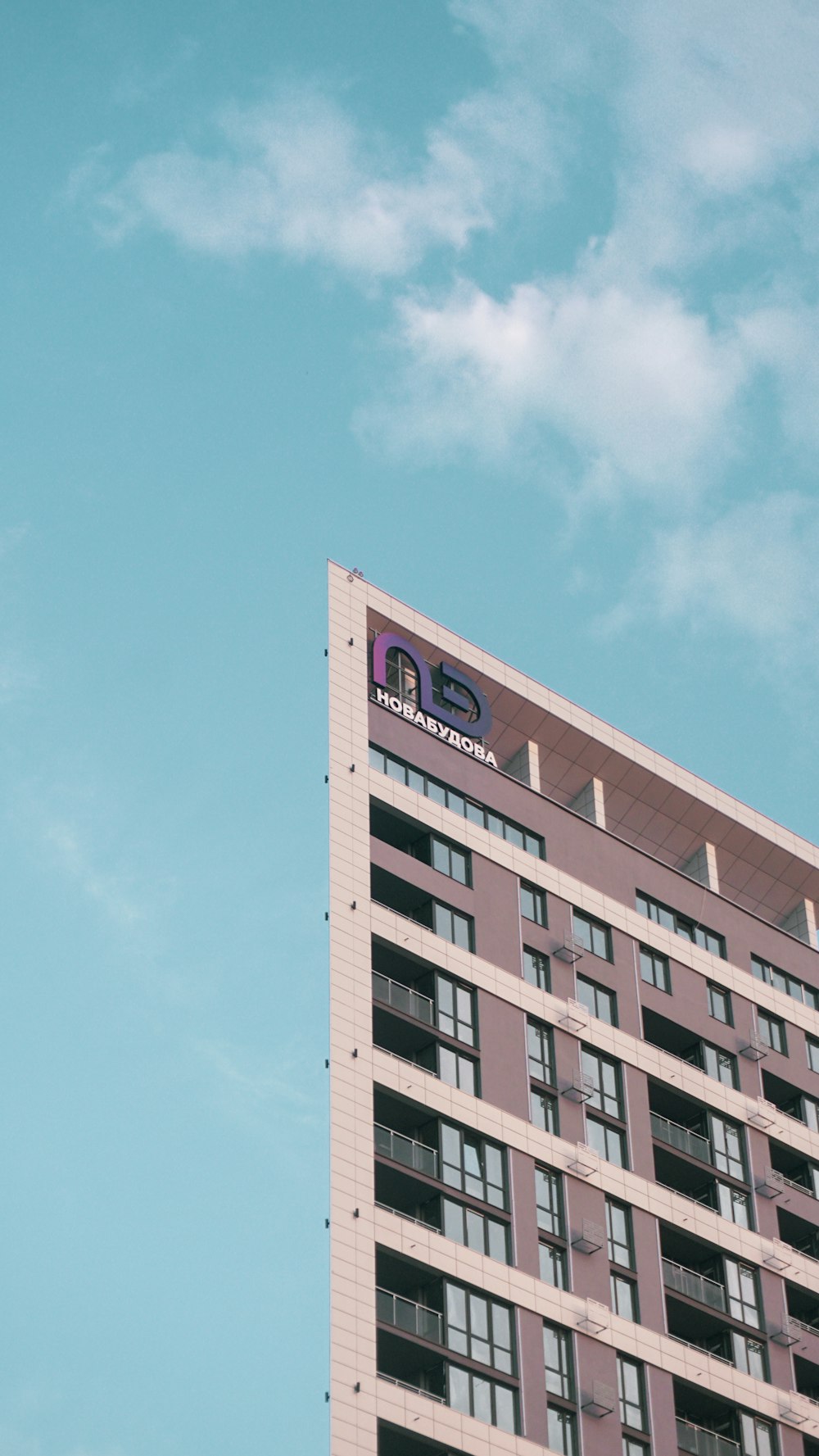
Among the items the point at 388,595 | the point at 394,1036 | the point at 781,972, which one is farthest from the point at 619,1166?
the point at 388,595

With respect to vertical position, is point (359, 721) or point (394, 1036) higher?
point (359, 721)

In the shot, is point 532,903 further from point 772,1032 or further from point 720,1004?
point 772,1032

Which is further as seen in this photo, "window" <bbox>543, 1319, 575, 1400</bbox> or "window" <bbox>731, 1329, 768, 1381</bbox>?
"window" <bbox>731, 1329, 768, 1381</bbox>

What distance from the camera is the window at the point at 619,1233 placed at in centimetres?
9244

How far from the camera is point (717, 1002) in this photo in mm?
105062

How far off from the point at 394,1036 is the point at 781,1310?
2182cm

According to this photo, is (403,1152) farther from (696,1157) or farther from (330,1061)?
(696,1157)

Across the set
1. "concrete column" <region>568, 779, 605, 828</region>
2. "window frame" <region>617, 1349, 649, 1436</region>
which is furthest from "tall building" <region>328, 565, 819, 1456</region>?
"concrete column" <region>568, 779, 605, 828</region>

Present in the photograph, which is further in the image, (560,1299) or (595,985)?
(595,985)

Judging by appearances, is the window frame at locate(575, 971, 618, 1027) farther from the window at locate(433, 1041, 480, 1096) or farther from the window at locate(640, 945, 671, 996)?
the window at locate(433, 1041, 480, 1096)

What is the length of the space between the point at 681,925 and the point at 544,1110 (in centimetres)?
1601

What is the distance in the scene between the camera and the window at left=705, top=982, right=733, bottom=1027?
104625mm

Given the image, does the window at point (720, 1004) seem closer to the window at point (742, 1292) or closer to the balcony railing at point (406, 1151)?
the window at point (742, 1292)

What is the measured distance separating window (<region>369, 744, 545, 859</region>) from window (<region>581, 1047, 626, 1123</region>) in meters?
9.46
